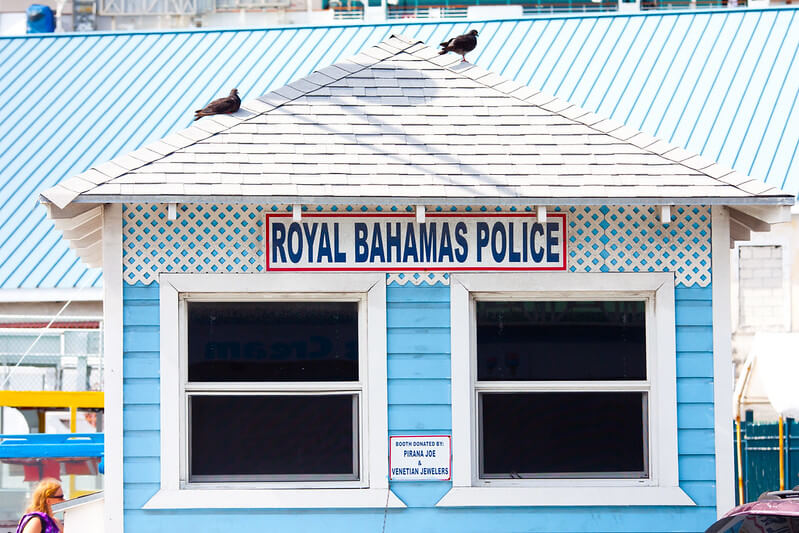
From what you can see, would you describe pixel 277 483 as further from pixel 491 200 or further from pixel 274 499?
pixel 491 200

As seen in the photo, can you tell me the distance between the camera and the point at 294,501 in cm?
759

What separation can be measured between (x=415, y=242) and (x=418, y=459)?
4.76 feet

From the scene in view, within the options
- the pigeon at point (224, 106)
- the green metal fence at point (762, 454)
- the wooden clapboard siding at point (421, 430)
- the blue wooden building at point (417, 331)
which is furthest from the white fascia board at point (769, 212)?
the green metal fence at point (762, 454)

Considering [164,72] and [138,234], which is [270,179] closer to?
[138,234]

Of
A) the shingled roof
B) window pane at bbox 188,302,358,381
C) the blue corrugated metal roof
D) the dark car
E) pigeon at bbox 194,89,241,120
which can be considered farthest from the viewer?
the blue corrugated metal roof

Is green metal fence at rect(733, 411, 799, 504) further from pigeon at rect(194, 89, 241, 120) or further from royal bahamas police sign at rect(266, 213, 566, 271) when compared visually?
pigeon at rect(194, 89, 241, 120)

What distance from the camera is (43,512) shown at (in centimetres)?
829

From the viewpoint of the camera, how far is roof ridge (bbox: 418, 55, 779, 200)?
764 centimetres

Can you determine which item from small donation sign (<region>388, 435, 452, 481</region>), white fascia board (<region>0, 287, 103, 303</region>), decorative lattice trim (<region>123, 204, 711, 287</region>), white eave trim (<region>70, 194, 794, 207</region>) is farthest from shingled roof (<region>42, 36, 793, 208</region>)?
white fascia board (<region>0, 287, 103, 303</region>)

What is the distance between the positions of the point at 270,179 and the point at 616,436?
2.95 metres

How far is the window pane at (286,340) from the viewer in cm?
780

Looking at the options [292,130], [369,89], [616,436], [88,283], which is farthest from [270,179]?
[88,283]

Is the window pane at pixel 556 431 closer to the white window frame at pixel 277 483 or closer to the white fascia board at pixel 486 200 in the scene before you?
the white window frame at pixel 277 483

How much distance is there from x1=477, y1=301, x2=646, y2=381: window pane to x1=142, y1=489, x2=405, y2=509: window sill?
3.69 ft
